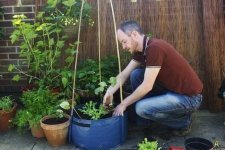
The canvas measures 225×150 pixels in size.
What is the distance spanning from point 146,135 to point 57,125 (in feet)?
3.76

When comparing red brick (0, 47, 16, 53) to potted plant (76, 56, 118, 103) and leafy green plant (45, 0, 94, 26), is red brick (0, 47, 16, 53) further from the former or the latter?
potted plant (76, 56, 118, 103)

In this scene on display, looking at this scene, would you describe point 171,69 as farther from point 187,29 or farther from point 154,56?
point 187,29

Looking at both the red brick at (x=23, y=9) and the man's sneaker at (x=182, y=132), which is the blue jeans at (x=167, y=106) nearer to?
the man's sneaker at (x=182, y=132)

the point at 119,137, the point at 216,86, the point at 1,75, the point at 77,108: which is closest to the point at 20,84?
the point at 1,75

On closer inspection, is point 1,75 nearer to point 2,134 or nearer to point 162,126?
point 2,134

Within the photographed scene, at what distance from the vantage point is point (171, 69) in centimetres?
414

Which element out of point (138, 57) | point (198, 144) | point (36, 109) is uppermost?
point (138, 57)

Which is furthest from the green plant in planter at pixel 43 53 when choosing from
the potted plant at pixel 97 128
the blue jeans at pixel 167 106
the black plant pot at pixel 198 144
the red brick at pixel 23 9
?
the black plant pot at pixel 198 144

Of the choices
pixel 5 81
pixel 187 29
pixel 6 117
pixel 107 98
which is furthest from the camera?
pixel 5 81

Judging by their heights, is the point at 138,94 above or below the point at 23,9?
below

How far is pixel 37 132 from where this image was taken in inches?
180

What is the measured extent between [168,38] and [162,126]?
50.4 inches

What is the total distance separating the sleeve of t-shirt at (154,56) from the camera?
13.1 ft

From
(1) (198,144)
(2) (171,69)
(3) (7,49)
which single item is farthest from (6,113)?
(1) (198,144)
